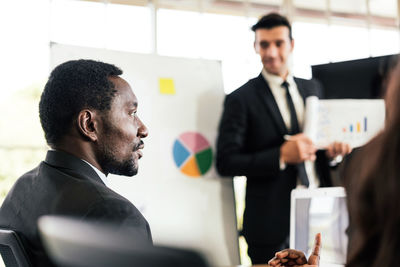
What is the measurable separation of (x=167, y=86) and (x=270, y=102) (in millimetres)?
584

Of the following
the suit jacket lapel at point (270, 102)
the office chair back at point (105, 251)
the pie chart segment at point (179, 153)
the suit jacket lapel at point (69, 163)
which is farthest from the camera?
the pie chart segment at point (179, 153)

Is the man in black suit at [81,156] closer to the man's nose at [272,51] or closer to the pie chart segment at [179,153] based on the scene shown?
the pie chart segment at [179,153]

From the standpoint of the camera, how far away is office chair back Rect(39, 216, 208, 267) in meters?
0.46

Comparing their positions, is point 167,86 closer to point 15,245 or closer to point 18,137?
point 18,137

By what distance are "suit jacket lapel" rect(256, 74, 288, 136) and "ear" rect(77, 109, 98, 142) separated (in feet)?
5.46

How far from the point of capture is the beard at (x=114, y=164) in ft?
4.01

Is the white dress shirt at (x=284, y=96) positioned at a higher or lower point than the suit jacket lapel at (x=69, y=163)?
higher

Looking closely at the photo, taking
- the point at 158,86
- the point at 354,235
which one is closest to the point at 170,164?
the point at 158,86

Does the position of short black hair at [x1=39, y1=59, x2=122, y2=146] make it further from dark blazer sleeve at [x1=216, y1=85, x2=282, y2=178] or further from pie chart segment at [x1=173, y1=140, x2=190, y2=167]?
pie chart segment at [x1=173, y1=140, x2=190, y2=167]

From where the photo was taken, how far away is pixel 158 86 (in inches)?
114

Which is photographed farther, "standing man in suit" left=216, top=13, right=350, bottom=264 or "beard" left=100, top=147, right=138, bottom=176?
"standing man in suit" left=216, top=13, right=350, bottom=264

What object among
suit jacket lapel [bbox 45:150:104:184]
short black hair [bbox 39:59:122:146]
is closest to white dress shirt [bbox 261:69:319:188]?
short black hair [bbox 39:59:122:146]

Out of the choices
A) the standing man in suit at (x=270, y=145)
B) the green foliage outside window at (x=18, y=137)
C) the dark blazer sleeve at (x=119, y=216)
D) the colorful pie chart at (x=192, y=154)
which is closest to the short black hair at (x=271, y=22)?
the standing man in suit at (x=270, y=145)

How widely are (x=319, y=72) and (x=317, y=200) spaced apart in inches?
58.8
